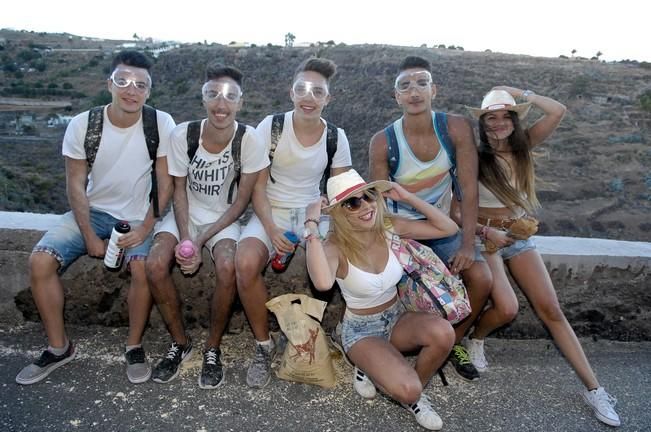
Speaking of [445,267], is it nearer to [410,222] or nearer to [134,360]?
[410,222]

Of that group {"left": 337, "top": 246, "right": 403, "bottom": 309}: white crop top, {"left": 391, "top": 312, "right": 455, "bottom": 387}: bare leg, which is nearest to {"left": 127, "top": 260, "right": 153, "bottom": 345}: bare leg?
{"left": 337, "top": 246, "right": 403, "bottom": 309}: white crop top

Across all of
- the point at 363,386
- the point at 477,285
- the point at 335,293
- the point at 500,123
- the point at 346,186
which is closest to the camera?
the point at 346,186

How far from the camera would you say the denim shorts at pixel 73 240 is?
3264 millimetres

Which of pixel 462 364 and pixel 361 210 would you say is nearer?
pixel 361 210

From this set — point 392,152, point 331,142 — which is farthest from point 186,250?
point 392,152

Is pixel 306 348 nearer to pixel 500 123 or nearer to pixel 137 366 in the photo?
pixel 137 366

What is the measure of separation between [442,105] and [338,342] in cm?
2765

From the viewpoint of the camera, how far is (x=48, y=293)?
10.6 ft

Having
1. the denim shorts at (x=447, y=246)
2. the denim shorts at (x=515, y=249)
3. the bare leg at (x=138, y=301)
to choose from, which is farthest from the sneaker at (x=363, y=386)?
the bare leg at (x=138, y=301)

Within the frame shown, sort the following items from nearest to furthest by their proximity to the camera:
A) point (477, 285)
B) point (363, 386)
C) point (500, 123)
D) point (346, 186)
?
point (346, 186) → point (363, 386) → point (477, 285) → point (500, 123)

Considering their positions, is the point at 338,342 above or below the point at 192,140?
below

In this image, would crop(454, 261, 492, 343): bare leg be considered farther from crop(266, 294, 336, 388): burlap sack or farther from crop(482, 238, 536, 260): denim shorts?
crop(266, 294, 336, 388): burlap sack

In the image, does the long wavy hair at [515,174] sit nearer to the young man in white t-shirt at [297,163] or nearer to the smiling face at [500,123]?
the smiling face at [500,123]

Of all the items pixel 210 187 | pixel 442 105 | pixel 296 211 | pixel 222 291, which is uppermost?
pixel 210 187
